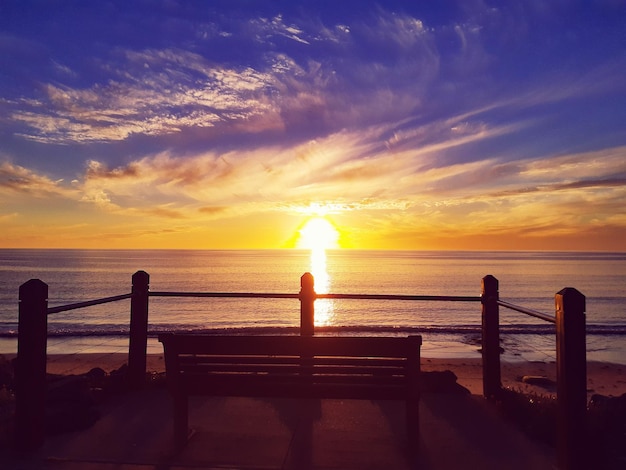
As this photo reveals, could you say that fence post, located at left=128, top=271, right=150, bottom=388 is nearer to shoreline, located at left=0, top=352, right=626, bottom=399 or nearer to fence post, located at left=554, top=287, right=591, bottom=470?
fence post, located at left=554, top=287, right=591, bottom=470

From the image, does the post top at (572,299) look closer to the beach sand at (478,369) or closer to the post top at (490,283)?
the post top at (490,283)

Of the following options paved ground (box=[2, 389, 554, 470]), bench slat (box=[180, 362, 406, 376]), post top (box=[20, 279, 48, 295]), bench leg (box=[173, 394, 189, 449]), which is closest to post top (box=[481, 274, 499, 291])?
paved ground (box=[2, 389, 554, 470])

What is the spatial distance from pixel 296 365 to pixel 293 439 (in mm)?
842

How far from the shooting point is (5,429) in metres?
4.99

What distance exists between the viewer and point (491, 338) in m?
6.38

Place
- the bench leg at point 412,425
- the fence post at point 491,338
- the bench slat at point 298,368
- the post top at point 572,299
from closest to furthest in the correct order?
the post top at point 572,299, the bench slat at point 298,368, the bench leg at point 412,425, the fence post at point 491,338

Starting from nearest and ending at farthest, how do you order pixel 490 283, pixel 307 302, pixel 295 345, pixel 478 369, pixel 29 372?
pixel 295 345
pixel 29 372
pixel 490 283
pixel 307 302
pixel 478 369

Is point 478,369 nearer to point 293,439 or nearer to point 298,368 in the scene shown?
point 293,439

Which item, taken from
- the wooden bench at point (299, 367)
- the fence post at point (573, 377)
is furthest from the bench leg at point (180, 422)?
the fence post at point (573, 377)

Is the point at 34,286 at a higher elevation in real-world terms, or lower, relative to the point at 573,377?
higher

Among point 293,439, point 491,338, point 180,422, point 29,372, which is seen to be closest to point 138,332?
point 29,372

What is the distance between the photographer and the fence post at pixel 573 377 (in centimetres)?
397

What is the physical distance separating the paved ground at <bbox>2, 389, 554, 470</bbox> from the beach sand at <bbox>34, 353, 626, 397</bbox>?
7381 millimetres

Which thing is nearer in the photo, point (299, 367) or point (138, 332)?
point (299, 367)
